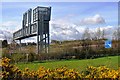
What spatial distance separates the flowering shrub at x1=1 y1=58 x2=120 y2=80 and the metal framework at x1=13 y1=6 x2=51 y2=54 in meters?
0.41

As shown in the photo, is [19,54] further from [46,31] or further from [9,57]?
[46,31]

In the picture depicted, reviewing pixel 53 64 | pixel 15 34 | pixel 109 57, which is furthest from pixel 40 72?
pixel 109 57

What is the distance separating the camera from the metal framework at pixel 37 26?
4.12 m

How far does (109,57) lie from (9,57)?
62.7 inches

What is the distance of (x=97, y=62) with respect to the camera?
452 centimetres

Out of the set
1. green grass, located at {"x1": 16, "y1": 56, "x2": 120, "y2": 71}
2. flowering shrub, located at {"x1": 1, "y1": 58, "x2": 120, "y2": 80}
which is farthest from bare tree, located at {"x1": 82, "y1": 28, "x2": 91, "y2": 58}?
flowering shrub, located at {"x1": 1, "y1": 58, "x2": 120, "y2": 80}

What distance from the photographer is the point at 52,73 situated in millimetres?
3988

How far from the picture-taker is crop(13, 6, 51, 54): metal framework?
412 centimetres

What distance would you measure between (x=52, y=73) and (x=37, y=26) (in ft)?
2.46

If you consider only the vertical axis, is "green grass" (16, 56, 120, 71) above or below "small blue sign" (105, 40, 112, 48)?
below

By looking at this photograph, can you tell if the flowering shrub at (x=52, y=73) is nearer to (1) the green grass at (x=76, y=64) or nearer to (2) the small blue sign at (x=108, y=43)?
(1) the green grass at (x=76, y=64)

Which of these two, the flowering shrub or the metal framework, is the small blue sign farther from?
the metal framework

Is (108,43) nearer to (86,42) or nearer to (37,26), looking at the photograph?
(86,42)

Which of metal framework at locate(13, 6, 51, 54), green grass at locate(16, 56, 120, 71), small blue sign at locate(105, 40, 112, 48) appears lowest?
green grass at locate(16, 56, 120, 71)
